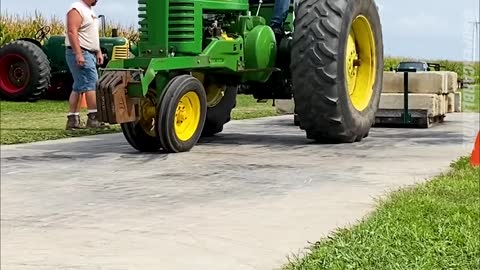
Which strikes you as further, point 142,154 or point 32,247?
point 142,154

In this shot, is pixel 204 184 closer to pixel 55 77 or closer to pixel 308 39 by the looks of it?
pixel 308 39

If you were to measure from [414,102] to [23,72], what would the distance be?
8388mm

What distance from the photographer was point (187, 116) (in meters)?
7.40

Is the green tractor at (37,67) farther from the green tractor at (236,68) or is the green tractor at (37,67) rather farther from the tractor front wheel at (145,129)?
the tractor front wheel at (145,129)

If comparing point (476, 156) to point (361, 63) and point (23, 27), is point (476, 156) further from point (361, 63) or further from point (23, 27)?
point (23, 27)

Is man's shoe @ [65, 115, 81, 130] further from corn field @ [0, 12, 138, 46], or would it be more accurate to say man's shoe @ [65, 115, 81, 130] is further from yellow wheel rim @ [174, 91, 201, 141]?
corn field @ [0, 12, 138, 46]

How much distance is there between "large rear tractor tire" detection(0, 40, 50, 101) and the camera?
15.6 meters

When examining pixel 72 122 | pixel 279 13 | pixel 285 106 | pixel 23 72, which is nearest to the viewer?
pixel 279 13

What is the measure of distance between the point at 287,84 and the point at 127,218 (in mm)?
4924

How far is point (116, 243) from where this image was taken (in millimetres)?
3801

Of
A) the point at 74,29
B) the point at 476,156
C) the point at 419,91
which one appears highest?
the point at 74,29

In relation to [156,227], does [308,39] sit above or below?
above

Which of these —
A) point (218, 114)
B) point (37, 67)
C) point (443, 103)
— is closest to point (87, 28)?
point (218, 114)

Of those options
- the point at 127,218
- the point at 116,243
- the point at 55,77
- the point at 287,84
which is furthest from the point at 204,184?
the point at 55,77
